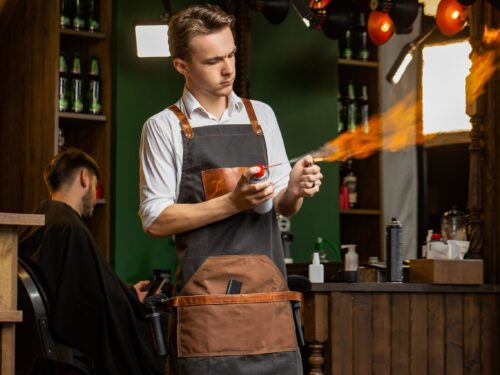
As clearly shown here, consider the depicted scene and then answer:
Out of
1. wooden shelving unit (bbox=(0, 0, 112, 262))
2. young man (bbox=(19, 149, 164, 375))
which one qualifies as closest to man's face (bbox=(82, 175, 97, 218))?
young man (bbox=(19, 149, 164, 375))

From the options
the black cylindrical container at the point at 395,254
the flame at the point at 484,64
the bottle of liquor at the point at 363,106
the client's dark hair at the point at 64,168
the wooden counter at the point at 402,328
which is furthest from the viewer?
the bottle of liquor at the point at 363,106

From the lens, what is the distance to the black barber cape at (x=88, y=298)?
383cm

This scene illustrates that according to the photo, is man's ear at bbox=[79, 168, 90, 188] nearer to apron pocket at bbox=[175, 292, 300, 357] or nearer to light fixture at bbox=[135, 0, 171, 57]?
light fixture at bbox=[135, 0, 171, 57]

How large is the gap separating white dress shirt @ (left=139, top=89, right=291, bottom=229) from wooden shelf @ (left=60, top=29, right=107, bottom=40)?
342cm

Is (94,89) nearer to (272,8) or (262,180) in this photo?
(272,8)

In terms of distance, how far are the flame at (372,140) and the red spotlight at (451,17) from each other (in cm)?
90

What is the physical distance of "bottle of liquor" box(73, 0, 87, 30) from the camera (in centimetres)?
585

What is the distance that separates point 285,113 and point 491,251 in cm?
235

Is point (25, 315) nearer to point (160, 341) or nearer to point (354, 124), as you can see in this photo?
point (160, 341)

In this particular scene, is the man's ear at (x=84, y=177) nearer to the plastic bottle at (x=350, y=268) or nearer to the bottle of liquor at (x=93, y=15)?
the plastic bottle at (x=350, y=268)

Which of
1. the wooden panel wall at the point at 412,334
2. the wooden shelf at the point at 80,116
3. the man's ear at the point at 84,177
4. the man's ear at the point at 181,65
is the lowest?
the wooden panel wall at the point at 412,334

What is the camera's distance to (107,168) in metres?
5.84

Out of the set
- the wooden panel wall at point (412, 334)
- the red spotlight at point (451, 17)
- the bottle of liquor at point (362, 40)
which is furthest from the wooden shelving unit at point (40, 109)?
the wooden panel wall at point (412, 334)

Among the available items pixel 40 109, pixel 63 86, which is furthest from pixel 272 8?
pixel 40 109
